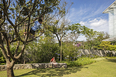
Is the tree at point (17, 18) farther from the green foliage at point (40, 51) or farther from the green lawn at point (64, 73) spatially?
the green foliage at point (40, 51)

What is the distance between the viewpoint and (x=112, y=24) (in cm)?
934

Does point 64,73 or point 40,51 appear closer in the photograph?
point 64,73

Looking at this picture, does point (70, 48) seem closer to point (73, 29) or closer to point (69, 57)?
point (69, 57)

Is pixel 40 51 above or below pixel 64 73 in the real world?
above

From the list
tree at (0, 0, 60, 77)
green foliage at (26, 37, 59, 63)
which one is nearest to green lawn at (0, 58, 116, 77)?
tree at (0, 0, 60, 77)

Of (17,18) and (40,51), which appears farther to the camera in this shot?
(40,51)

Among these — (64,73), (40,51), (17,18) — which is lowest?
(64,73)

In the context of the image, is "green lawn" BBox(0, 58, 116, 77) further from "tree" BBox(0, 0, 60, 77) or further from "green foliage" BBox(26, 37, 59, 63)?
"green foliage" BBox(26, 37, 59, 63)

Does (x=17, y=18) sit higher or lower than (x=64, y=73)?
higher

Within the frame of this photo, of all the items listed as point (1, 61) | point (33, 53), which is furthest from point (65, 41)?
point (1, 61)

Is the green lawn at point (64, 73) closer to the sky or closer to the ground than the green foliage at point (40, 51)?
closer to the ground

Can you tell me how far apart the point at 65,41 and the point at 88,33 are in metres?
7.03

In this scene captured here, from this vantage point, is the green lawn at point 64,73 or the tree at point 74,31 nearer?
the green lawn at point 64,73

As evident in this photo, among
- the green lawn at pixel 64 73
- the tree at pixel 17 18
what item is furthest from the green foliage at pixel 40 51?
the tree at pixel 17 18
